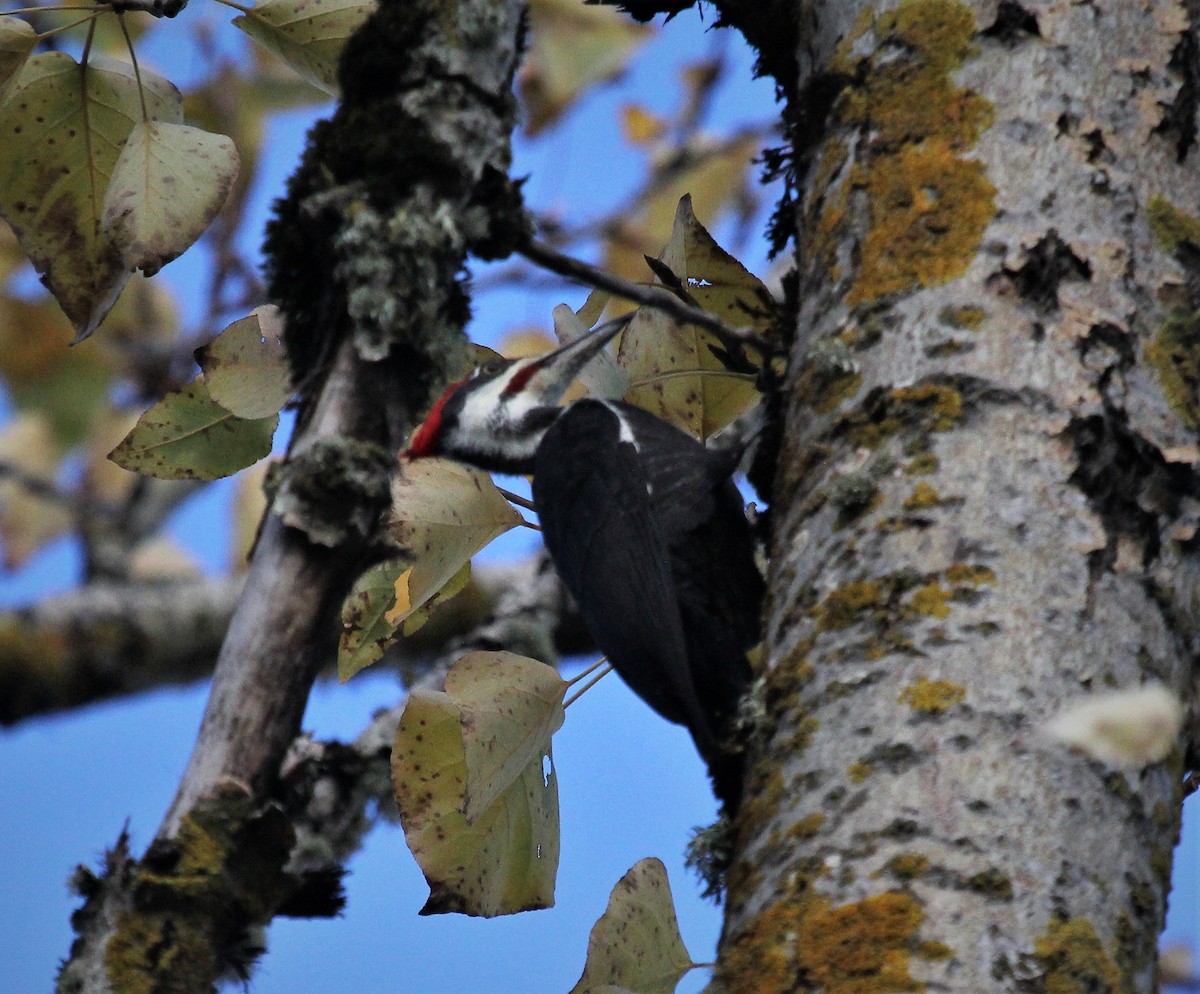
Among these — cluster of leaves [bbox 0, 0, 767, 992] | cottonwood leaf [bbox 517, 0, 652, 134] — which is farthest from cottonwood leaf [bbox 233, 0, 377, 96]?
cottonwood leaf [bbox 517, 0, 652, 134]

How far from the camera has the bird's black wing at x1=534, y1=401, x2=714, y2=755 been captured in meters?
2.35

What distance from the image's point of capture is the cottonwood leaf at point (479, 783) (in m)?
1.74

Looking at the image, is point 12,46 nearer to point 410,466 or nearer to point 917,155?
point 410,466

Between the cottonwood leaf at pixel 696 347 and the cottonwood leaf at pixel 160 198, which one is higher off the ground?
the cottonwood leaf at pixel 696 347

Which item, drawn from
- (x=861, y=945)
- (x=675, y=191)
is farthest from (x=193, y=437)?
(x=675, y=191)

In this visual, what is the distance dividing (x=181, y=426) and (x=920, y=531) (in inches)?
43.2

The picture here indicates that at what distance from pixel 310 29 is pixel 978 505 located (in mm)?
1075

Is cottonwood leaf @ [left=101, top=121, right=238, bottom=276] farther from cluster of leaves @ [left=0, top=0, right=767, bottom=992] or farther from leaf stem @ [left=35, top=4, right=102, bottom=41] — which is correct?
leaf stem @ [left=35, top=4, right=102, bottom=41]

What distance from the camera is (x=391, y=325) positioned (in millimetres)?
1338

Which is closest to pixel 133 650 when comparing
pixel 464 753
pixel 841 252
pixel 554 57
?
pixel 554 57

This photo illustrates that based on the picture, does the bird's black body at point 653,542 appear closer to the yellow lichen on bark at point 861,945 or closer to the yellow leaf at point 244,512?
the yellow lichen on bark at point 861,945

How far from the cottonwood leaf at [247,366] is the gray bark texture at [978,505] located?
71cm

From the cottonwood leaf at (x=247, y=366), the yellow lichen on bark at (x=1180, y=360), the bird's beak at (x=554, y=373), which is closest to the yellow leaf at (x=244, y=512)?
the bird's beak at (x=554, y=373)

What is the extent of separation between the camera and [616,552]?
2.57m
